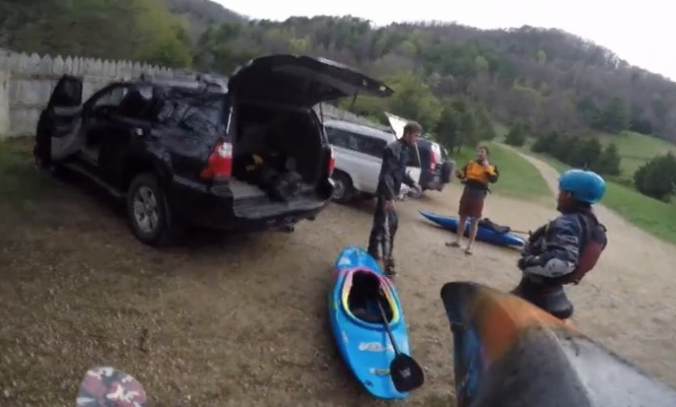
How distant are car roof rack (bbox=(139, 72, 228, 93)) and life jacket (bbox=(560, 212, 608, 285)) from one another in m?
3.60

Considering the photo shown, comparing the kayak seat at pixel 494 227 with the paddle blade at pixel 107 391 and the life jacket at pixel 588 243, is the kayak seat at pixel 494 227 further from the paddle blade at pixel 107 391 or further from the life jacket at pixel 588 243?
the paddle blade at pixel 107 391

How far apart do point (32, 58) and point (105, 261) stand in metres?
5.39

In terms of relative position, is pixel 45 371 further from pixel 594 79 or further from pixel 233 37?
pixel 594 79

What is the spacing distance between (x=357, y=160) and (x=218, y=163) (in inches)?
226

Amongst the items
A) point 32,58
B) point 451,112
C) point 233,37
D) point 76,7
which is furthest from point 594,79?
point 32,58

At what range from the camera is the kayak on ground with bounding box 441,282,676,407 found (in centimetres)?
198

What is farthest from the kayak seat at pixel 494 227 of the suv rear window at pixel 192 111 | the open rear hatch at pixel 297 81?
the suv rear window at pixel 192 111

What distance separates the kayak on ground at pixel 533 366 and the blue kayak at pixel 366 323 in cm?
173

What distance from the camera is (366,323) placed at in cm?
513

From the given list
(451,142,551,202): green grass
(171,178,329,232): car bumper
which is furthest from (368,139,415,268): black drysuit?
(451,142,551,202): green grass

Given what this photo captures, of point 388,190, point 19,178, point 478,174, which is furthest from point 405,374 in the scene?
point 19,178

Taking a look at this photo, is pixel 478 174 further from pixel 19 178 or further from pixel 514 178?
pixel 514 178

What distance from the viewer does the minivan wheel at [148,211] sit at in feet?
19.2

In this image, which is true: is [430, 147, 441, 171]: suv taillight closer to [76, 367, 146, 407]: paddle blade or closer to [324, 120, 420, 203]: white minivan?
[324, 120, 420, 203]: white minivan
